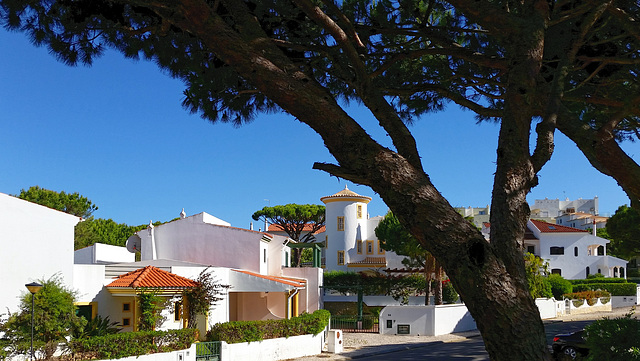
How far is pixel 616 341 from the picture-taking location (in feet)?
29.8

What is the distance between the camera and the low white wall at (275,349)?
21547 millimetres

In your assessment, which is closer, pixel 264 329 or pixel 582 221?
pixel 264 329

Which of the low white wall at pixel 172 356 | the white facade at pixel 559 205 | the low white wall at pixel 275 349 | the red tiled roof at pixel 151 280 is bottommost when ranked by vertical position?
the low white wall at pixel 275 349

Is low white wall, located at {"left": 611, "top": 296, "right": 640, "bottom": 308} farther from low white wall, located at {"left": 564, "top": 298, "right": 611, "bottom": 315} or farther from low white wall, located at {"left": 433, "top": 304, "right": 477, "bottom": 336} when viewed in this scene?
low white wall, located at {"left": 433, "top": 304, "right": 477, "bottom": 336}

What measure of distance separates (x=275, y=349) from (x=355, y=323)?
12917 mm

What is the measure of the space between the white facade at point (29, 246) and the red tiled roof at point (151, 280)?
236 centimetres

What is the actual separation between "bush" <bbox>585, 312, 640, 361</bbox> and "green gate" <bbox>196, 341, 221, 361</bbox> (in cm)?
1421

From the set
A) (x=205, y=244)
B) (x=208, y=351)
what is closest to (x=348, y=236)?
(x=205, y=244)

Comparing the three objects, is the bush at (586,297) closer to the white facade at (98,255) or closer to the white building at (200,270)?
the white building at (200,270)

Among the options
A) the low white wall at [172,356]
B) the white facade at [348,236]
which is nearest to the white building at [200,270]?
the low white wall at [172,356]

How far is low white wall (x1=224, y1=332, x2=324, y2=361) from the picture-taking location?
→ 848 inches

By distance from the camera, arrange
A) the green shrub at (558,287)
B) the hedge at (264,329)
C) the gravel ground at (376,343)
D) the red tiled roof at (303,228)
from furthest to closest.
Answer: the red tiled roof at (303,228)
the green shrub at (558,287)
the gravel ground at (376,343)
the hedge at (264,329)

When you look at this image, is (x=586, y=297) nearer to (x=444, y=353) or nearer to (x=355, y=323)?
(x=355, y=323)

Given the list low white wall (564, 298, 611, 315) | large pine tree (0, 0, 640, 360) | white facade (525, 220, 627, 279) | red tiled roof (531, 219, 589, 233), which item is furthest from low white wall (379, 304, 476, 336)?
red tiled roof (531, 219, 589, 233)
